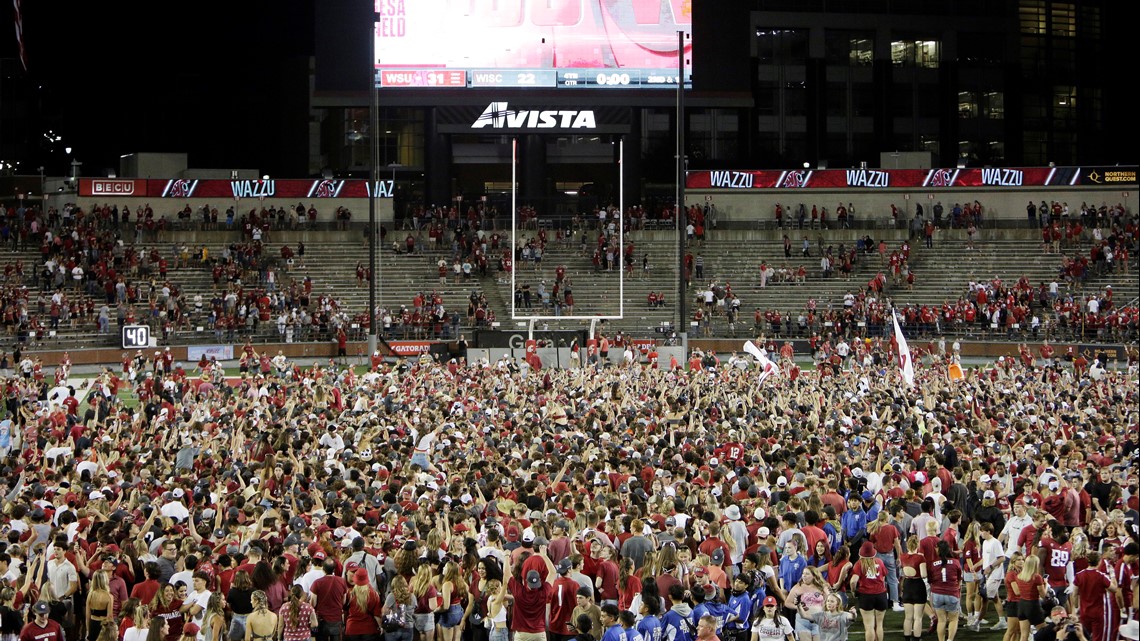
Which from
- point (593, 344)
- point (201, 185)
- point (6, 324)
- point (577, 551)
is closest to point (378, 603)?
point (577, 551)

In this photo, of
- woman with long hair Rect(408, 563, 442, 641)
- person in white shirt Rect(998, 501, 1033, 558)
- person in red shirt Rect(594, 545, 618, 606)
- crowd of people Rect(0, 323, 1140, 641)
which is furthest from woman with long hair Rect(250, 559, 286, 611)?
person in white shirt Rect(998, 501, 1033, 558)

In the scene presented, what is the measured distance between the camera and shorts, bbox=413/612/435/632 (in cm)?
1078

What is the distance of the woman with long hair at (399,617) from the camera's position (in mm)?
10688

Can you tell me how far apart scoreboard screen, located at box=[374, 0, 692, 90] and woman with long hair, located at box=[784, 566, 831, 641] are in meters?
40.3

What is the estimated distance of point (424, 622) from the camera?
1079cm

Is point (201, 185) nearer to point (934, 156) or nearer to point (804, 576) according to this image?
point (934, 156)

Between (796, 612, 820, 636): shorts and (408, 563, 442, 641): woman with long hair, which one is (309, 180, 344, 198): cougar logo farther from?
(796, 612, 820, 636): shorts

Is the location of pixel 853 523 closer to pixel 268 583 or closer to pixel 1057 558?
pixel 1057 558

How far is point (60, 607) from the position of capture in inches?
429

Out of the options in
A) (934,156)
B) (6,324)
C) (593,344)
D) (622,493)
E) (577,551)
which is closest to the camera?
(577,551)

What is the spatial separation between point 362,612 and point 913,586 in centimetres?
491

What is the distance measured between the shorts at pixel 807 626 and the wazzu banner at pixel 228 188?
44.3 meters

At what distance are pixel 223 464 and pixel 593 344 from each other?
19.6m

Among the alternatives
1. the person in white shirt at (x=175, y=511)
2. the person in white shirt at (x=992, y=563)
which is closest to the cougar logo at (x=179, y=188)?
the person in white shirt at (x=175, y=511)
